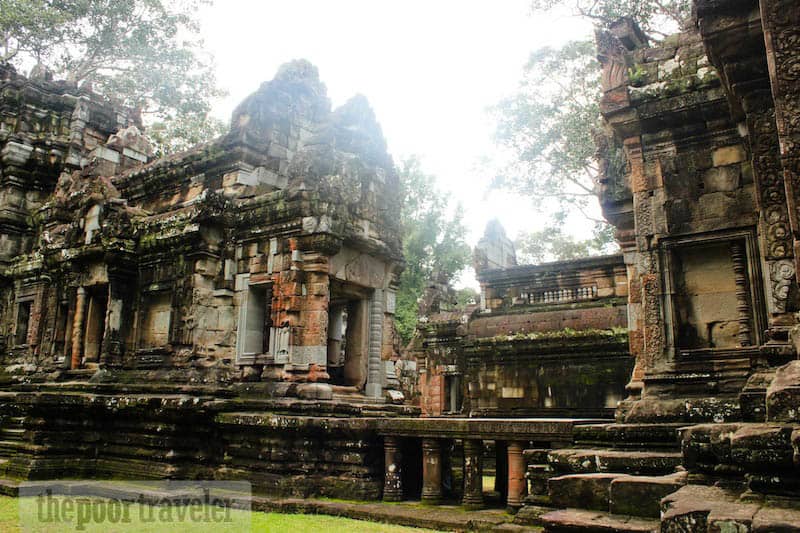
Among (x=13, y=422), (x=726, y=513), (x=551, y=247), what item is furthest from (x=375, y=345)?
(x=551, y=247)

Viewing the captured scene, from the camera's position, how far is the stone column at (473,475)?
6523 millimetres

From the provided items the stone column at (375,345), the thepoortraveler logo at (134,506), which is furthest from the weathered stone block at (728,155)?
the thepoortraveler logo at (134,506)

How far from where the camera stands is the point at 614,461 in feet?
15.9

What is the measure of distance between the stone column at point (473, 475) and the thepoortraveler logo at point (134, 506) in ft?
7.17

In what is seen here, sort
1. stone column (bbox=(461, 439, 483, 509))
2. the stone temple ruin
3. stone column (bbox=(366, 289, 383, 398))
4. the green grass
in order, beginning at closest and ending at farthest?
1. the stone temple ruin
2. the green grass
3. stone column (bbox=(461, 439, 483, 509))
4. stone column (bbox=(366, 289, 383, 398))

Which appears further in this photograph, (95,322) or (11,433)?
(95,322)

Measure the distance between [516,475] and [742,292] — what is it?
271cm

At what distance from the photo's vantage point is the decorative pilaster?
19.1ft

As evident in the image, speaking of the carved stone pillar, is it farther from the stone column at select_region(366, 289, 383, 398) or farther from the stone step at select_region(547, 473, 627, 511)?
the stone column at select_region(366, 289, 383, 398)

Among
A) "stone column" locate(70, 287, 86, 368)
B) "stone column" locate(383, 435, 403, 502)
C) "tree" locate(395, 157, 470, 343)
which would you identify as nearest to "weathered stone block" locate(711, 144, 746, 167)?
"stone column" locate(383, 435, 403, 502)

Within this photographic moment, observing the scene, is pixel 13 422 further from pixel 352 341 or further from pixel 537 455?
pixel 537 455

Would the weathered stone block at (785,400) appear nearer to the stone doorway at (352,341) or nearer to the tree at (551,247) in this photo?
the stone doorway at (352,341)

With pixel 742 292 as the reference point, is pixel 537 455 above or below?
below

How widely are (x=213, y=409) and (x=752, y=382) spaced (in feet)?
20.1
